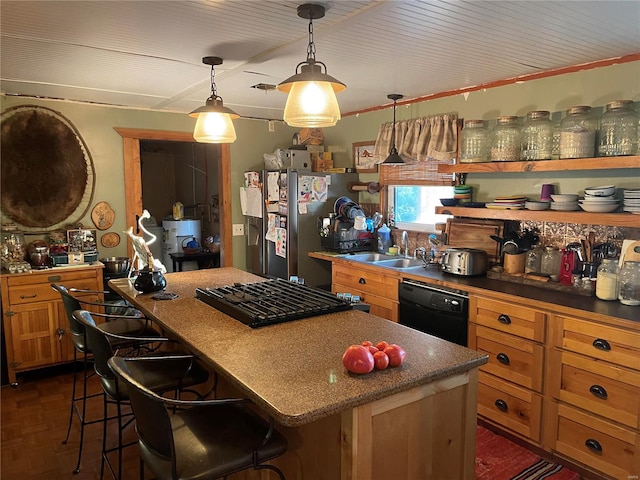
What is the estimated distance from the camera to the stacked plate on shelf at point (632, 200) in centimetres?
250

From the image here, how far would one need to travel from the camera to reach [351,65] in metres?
2.84

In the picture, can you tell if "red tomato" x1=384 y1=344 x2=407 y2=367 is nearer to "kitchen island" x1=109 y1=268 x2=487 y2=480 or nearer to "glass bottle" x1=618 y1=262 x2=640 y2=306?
"kitchen island" x1=109 y1=268 x2=487 y2=480

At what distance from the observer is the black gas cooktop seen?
6.98ft

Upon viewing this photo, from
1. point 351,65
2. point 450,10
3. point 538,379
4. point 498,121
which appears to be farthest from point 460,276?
point 450,10

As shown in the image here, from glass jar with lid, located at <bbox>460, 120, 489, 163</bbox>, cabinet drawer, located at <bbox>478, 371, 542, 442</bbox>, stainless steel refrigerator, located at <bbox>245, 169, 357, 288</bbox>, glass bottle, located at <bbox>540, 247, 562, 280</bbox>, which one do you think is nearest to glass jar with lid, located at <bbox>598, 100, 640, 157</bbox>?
glass bottle, located at <bbox>540, 247, 562, 280</bbox>

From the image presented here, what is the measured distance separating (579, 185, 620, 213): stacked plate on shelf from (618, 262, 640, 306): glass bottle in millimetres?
326

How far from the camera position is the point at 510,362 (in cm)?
272

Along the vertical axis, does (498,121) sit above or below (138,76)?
below

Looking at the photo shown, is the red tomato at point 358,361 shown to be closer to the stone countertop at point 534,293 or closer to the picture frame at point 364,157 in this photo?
the stone countertop at point 534,293

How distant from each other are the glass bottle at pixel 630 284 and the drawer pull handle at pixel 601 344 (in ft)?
1.07

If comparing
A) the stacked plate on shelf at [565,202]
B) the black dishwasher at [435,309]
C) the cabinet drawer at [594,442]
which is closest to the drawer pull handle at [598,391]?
the cabinet drawer at [594,442]

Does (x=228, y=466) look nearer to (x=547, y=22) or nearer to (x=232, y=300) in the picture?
(x=232, y=300)

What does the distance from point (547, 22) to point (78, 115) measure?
3711mm

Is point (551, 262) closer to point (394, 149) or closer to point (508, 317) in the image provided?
point (508, 317)
